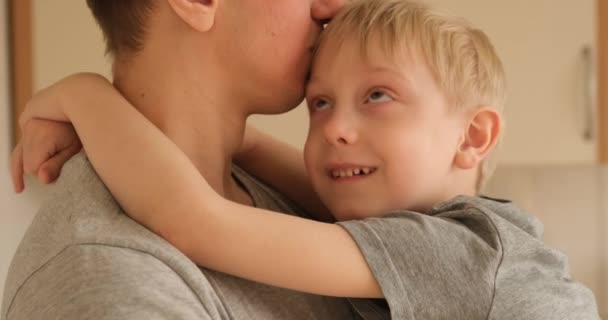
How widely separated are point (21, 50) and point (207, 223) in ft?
5.23

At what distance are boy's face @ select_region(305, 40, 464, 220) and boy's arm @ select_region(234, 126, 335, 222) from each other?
0.43ft

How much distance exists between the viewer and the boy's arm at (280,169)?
1.20 m

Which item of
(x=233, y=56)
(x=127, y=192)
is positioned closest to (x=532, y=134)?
(x=233, y=56)

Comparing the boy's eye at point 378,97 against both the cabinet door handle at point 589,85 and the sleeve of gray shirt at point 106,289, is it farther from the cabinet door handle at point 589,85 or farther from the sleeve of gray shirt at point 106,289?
the cabinet door handle at point 589,85

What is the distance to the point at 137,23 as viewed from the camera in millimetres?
1000

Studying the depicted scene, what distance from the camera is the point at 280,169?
121 centimetres

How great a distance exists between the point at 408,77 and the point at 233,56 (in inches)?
8.9

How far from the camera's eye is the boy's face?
1.04 m

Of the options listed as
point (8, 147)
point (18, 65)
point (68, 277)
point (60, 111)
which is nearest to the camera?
point (68, 277)

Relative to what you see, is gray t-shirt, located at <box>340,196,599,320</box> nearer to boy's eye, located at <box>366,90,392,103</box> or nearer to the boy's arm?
boy's eye, located at <box>366,90,392,103</box>

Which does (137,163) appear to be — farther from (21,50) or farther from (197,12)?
(21,50)

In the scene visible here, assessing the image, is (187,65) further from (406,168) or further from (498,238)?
(498,238)

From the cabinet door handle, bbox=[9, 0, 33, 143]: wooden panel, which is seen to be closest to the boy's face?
bbox=[9, 0, 33, 143]: wooden panel

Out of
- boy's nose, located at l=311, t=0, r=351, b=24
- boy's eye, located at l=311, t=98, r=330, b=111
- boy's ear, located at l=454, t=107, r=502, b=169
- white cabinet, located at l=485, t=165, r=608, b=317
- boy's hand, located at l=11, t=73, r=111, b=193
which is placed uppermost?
boy's nose, located at l=311, t=0, r=351, b=24
